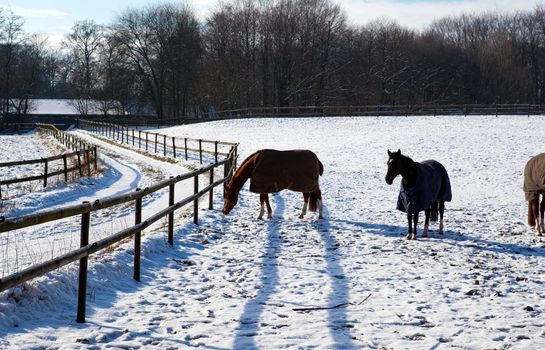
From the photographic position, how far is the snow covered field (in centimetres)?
455

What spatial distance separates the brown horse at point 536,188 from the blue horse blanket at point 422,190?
1464mm

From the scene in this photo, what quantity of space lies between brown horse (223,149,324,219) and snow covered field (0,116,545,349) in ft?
1.54

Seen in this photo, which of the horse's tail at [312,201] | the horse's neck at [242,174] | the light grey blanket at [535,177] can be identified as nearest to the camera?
the light grey blanket at [535,177]

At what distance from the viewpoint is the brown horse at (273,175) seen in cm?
1059

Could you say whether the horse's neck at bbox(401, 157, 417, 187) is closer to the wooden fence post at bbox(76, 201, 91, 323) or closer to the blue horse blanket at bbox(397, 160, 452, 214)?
the blue horse blanket at bbox(397, 160, 452, 214)

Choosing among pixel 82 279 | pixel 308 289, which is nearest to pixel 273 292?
pixel 308 289

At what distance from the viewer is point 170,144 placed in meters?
36.5

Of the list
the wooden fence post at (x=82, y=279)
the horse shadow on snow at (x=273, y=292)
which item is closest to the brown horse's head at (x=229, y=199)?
the horse shadow on snow at (x=273, y=292)

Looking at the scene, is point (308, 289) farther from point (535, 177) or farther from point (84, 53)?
point (84, 53)

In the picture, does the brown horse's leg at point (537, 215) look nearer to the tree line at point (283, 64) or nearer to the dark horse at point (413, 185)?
the dark horse at point (413, 185)

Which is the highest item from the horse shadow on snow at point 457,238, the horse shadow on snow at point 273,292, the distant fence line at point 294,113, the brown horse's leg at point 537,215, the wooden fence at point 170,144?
the distant fence line at point 294,113

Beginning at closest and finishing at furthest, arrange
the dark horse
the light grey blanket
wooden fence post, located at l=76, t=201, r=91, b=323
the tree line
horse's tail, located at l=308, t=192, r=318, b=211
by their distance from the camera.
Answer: wooden fence post, located at l=76, t=201, r=91, b=323
the dark horse
the light grey blanket
horse's tail, located at l=308, t=192, r=318, b=211
the tree line

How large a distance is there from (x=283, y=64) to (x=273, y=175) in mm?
50826

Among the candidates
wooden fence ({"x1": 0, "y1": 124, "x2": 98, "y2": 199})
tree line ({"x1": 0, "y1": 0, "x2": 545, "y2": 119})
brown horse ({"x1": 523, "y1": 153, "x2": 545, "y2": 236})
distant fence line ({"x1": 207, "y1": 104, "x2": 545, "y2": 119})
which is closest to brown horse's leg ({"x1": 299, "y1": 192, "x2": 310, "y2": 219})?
brown horse ({"x1": 523, "y1": 153, "x2": 545, "y2": 236})
